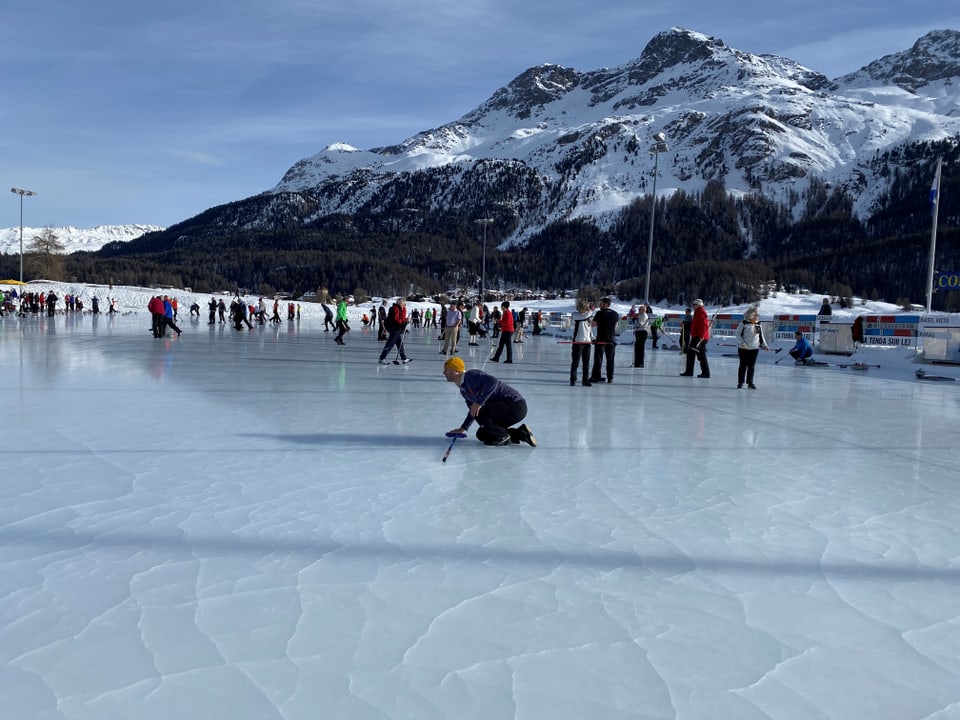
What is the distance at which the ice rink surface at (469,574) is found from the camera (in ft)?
7.62

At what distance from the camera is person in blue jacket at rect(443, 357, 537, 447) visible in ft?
19.5

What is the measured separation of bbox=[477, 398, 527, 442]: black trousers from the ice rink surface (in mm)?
178

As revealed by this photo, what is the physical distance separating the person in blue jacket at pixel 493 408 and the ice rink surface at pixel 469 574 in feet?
0.44

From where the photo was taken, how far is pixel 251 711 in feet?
7.18

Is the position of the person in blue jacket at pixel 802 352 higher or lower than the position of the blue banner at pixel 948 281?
lower

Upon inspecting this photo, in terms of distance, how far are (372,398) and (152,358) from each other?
24.1 ft

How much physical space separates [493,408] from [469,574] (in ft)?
9.81

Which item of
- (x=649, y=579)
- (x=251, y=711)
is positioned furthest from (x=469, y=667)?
(x=649, y=579)

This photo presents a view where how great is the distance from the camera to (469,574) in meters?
3.25

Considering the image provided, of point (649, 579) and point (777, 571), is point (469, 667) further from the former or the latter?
point (777, 571)

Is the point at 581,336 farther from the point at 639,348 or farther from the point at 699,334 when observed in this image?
the point at 639,348

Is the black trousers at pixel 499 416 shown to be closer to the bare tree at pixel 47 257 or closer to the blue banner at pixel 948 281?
the blue banner at pixel 948 281

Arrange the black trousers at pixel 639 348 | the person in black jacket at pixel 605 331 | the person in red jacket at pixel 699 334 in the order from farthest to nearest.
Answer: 1. the black trousers at pixel 639 348
2. the person in red jacket at pixel 699 334
3. the person in black jacket at pixel 605 331

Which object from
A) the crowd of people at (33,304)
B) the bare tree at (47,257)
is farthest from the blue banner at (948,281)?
the bare tree at (47,257)
